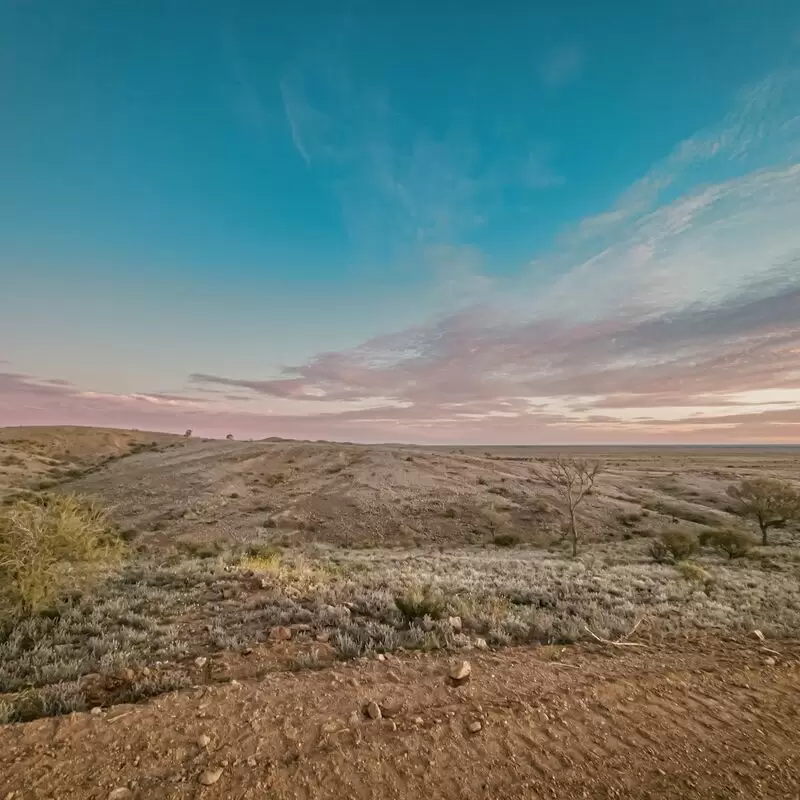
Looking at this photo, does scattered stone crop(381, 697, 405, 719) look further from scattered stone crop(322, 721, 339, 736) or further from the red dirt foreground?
scattered stone crop(322, 721, 339, 736)

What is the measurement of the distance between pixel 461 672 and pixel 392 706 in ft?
3.92

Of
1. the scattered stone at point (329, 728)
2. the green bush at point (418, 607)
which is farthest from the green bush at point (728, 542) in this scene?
the scattered stone at point (329, 728)

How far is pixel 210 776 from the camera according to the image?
13.1 feet

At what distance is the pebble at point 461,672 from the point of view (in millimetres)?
5867

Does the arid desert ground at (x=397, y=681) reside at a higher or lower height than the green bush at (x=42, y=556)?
lower

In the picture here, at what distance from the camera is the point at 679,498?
123 feet

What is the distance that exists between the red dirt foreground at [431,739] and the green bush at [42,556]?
4.64m

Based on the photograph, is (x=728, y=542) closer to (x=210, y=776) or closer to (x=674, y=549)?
(x=674, y=549)

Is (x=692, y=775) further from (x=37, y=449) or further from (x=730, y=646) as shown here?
(x=37, y=449)

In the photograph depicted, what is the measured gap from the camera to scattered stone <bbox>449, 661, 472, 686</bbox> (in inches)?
230

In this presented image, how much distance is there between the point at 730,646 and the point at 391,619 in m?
5.76

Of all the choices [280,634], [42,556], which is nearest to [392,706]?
[280,634]

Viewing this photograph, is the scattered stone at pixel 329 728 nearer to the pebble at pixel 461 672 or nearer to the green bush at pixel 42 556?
the pebble at pixel 461 672

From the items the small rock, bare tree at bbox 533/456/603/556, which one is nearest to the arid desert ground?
the small rock
